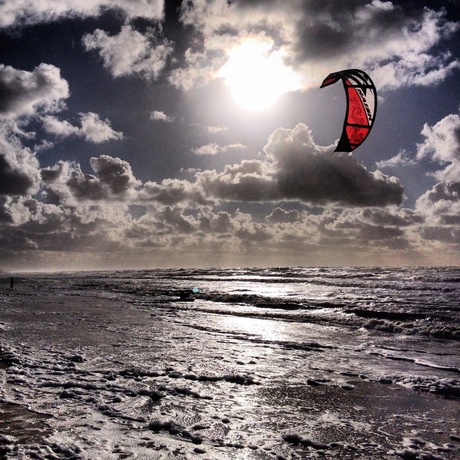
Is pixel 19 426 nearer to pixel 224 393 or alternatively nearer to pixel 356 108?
pixel 224 393

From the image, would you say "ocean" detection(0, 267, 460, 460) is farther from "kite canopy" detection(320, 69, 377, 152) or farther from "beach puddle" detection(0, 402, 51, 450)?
"kite canopy" detection(320, 69, 377, 152)

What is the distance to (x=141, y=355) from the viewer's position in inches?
355

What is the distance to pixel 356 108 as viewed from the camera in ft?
32.3

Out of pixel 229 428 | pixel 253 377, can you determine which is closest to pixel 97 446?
pixel 229 428

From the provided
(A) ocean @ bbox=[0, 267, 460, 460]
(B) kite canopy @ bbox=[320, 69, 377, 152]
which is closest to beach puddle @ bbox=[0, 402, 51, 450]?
(A) ocean @ bbox=[0, 267, 460, 460]

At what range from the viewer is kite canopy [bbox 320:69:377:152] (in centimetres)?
949

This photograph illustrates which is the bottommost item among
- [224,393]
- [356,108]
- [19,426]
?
[224,393]

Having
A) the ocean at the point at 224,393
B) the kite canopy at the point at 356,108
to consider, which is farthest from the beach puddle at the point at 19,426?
the kite canopy at the point at 356,108

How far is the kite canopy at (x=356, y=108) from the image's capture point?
9492 millimetres

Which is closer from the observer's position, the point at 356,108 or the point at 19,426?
the point at 19,426

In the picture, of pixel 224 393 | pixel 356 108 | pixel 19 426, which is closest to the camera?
pixel 19 426

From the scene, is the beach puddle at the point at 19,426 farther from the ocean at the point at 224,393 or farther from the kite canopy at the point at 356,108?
the kite canopy at the point at 356,108

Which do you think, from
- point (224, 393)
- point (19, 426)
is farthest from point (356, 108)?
point (19, 426)

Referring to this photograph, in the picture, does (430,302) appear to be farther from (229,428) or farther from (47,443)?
(47,443)
